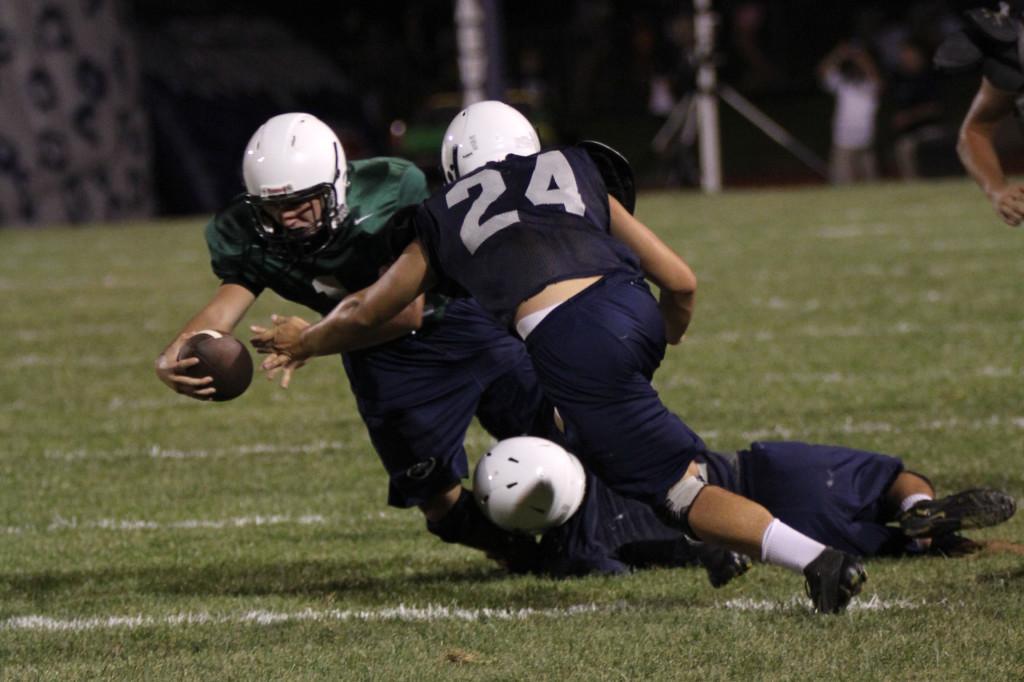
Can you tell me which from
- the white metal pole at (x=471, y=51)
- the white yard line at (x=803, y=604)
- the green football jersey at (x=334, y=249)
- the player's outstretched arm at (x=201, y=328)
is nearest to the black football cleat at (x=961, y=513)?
the white yard line at (x=803, y=604)

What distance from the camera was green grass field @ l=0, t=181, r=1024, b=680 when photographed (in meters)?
4.14

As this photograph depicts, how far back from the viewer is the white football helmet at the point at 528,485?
4906mm

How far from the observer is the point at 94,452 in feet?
24.2

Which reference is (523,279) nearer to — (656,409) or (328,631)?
(656,409)

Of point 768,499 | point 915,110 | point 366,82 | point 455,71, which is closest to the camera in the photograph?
point 768,499

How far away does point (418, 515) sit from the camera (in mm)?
6117

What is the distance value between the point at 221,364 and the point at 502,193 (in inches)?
34.4

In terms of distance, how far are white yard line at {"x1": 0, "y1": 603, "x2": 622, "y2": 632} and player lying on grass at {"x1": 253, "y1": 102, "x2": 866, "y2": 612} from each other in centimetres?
49

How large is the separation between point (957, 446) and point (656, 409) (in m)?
2.63

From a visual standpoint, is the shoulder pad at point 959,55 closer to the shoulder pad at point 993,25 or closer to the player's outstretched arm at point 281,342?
the shoulder pad at point 993,25

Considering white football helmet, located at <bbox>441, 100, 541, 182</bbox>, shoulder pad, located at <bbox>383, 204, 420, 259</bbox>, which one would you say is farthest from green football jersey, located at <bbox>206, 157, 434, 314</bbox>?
shoulder pad, located at <bbox>383, 204, 420, 259</bbox>

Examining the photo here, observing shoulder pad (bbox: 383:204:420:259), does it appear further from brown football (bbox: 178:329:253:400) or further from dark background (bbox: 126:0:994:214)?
dark background (bbox: 126:0:994:214)

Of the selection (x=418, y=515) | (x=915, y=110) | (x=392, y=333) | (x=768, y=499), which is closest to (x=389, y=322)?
(x=392, y=333)

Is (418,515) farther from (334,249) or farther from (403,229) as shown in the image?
(403,229)
